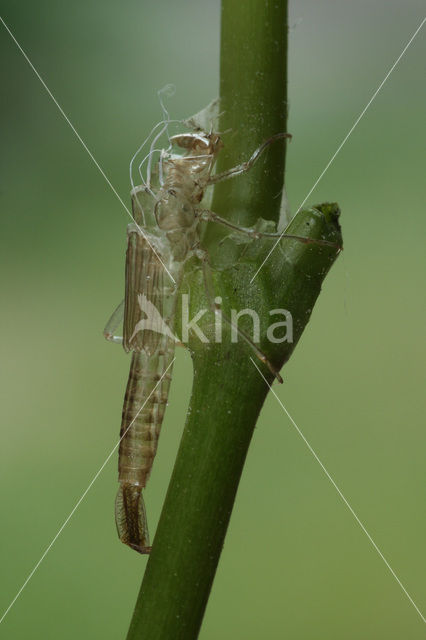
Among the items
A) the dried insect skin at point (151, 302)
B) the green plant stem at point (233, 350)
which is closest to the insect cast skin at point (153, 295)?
the dried insect skin at point (151, 302)

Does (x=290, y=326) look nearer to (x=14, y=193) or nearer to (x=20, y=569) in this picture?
(x=20, y=569)

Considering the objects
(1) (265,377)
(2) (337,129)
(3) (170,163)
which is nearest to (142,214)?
(3) (170,163)

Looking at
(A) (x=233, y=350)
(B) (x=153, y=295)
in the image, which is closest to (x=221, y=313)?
(A) (x=233, y=350)

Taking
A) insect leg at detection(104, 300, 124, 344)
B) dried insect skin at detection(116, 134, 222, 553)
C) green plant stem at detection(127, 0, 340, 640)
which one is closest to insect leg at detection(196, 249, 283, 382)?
green plant stem at detection(127, 0, 340, 640)

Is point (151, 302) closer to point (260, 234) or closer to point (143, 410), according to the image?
point (143, 410)

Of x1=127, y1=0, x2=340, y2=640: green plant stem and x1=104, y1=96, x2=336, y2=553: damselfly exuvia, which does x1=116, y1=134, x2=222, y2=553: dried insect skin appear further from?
x1=127, y1=0, x2=340, y2=640: green plant stem

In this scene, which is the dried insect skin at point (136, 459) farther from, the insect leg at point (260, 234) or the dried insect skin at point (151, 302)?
the insect leg at point (260, 234)
